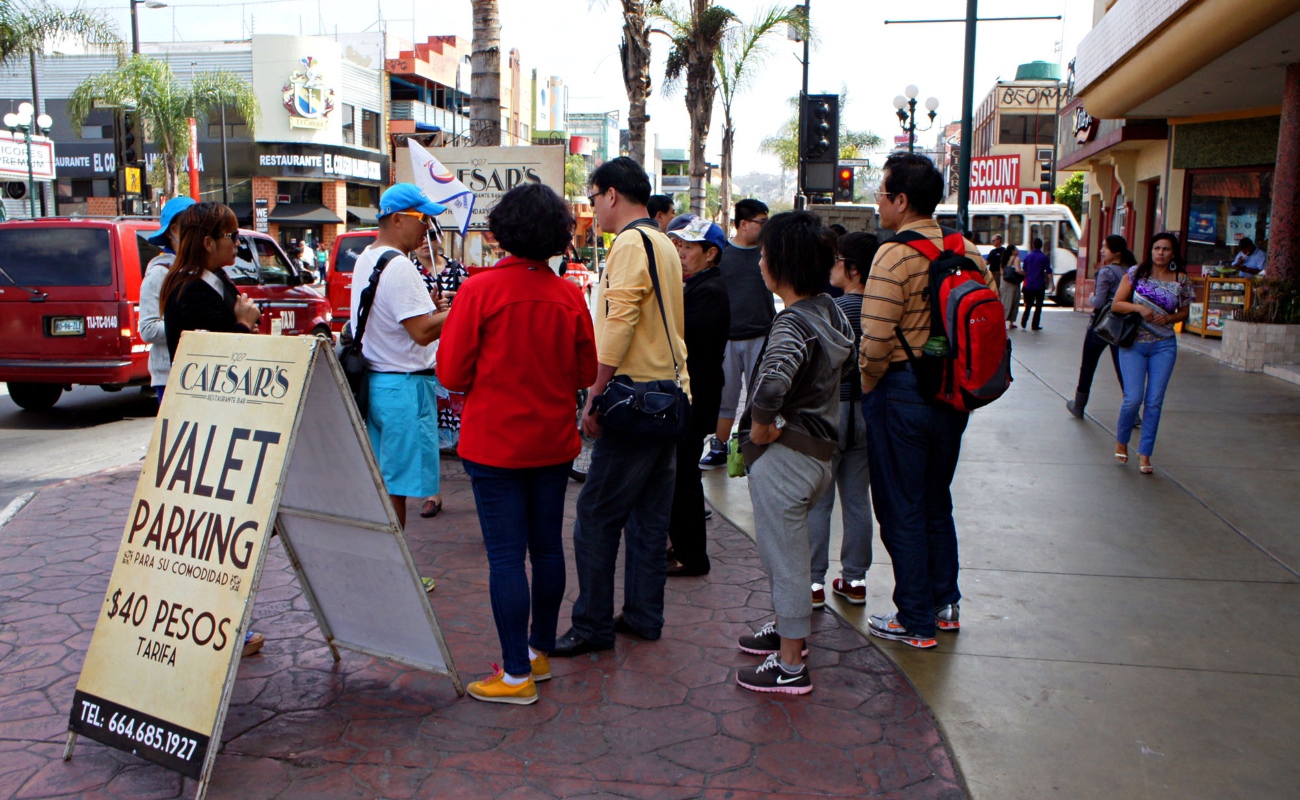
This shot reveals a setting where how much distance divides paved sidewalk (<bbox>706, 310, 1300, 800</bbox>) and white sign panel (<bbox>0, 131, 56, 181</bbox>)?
23467mm

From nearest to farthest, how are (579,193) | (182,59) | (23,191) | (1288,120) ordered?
(1288,120)
(23,191)
(182,59)
(579,193)

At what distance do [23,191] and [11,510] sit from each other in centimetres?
2353

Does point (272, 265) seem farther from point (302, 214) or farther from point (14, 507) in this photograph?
point (302, 214)

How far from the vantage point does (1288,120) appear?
12805 millimetres

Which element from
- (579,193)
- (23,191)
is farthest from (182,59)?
(579,193)

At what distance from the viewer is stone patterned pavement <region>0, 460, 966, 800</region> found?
325 cm

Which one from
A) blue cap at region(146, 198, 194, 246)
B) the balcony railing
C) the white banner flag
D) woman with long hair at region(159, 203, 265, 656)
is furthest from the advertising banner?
the balcony railing

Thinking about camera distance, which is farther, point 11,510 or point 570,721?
point 11,510

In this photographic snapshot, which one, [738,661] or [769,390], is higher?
[769,390]

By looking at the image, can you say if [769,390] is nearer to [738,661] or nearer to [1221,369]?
[738,661]

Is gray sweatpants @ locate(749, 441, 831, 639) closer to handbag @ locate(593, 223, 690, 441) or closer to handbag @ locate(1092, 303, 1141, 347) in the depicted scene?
handbag @ locate(593, 223, 690, 441)

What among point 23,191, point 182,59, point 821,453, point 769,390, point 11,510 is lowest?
point 11,510

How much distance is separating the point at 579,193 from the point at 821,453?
81.1m

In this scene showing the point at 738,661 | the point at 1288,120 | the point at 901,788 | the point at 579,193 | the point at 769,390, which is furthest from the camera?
the point at 579,193
